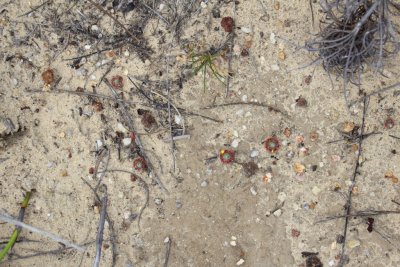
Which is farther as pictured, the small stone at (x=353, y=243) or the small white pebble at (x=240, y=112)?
the small white pebble at (x=240, y=112)

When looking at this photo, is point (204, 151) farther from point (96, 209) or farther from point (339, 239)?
point (339, 239)

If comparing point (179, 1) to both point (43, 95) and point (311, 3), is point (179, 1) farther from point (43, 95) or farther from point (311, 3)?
point (43, 95)

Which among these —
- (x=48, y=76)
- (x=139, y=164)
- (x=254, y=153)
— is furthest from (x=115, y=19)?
(x=254, y=153)

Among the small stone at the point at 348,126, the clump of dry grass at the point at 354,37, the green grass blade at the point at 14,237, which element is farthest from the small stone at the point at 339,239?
the green grass blade at the point at 14,237

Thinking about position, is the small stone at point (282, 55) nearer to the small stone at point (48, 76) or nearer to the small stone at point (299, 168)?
the small stone at point (299, 168)

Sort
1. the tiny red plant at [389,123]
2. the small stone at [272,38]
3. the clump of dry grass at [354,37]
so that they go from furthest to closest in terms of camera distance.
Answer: the small stone at [272,38], the tiny red plant at [389,123], the clump of dry grass at [354,37]

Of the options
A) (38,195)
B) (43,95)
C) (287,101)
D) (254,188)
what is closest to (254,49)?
(287,101)

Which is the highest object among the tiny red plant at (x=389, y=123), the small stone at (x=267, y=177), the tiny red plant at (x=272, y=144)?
the tiny red plant at (x=389, y=123)
